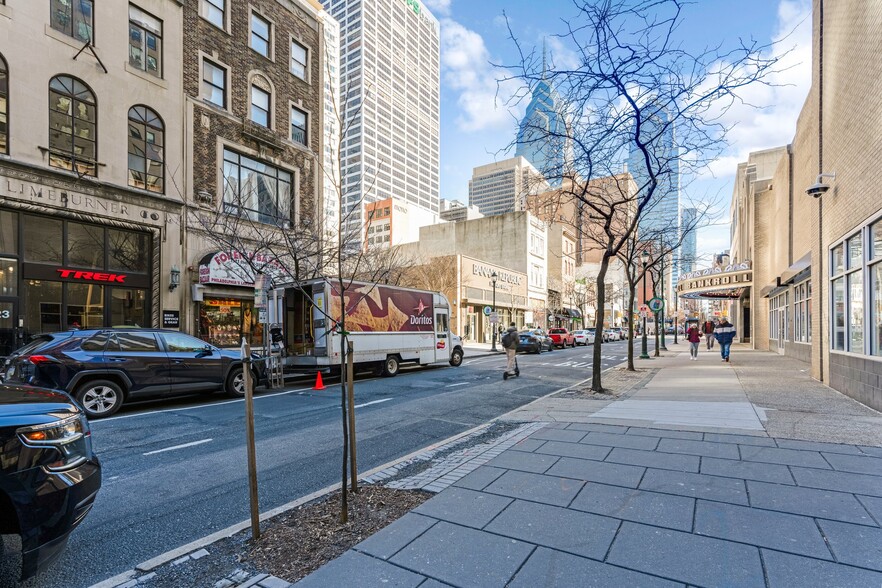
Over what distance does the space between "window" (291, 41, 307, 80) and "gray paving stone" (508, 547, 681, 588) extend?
25.0 metres

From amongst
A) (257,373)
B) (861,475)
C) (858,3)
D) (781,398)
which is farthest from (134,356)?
(858,3)

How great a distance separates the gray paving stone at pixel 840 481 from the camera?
4.07 metres

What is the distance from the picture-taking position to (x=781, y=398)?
364 inches

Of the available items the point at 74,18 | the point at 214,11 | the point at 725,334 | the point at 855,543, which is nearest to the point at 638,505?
the point at 855,543

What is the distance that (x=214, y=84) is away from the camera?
19.6m

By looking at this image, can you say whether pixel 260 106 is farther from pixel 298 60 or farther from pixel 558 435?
pixel 558 435

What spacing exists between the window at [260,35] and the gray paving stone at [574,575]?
23912mm

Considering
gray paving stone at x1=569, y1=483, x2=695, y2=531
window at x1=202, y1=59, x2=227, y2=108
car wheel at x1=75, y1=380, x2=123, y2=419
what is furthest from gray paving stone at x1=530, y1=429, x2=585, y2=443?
window at x1=202, y1=59, x2=227, y2=108

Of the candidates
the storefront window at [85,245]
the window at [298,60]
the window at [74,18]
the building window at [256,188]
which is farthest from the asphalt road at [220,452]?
the window at [298,60]

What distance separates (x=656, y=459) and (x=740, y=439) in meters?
1.59

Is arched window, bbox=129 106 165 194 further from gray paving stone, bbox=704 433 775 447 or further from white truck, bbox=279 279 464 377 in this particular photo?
gray paving stone, bbox=704 433 775 447

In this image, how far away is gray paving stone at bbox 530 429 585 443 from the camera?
601 cm

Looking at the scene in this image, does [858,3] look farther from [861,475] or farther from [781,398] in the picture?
[861,475]

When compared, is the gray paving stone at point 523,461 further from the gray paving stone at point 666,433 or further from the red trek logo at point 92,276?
the red trek logo at point 92,276
